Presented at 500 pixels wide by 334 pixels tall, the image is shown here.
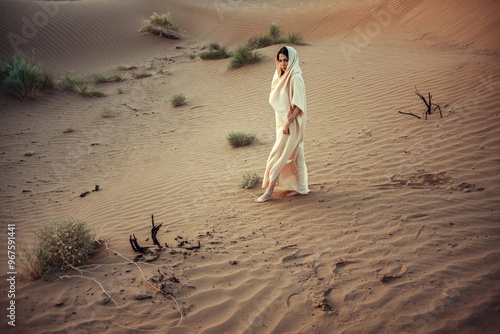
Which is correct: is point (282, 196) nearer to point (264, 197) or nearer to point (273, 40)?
point (264, 197)

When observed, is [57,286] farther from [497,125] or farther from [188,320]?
[497,125]

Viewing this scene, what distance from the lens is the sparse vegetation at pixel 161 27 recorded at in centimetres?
1783

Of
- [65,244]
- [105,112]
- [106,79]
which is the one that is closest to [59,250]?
[65,244]

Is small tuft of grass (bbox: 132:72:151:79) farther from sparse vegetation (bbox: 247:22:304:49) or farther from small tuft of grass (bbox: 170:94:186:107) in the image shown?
sparse vegetation (bbox: 247:22:304:49)

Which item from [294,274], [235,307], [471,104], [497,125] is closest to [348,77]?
[471,104]

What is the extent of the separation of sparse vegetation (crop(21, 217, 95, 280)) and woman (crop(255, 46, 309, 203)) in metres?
2.32

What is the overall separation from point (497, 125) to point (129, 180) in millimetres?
6821

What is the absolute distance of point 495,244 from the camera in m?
Answer: 3.13

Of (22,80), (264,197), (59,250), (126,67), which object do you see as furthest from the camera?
(126,67)

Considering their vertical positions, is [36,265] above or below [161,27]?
below

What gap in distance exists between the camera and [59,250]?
9.66ft

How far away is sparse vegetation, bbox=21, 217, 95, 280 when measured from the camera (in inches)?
111

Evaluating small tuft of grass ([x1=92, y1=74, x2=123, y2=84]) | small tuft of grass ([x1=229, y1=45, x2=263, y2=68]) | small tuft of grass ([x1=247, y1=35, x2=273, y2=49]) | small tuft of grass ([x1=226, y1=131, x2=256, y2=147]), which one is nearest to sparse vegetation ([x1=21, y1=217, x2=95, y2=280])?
small tuft of grass ([x1=226, y1=131, x2=256, y2=147])

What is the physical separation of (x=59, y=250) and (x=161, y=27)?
17926 millimetres
